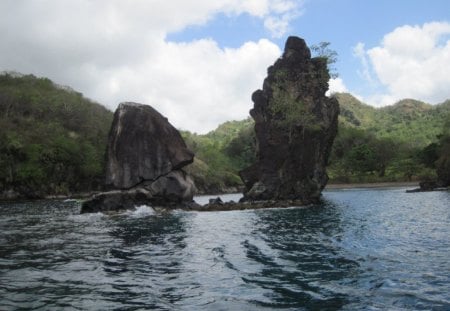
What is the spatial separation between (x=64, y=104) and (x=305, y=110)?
8015 cm

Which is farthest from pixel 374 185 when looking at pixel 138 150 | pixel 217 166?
pixel 138 150

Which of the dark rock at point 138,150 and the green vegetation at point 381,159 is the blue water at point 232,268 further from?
the green vegetation at point 381,159

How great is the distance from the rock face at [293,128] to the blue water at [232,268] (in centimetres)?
3450

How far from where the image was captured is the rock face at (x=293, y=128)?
7075cm

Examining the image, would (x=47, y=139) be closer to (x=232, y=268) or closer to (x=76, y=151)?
(x=76, y=151)

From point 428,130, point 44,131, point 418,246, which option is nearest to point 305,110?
point 418,246

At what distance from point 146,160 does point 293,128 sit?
25065 millimetres

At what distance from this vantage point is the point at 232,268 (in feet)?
67.1

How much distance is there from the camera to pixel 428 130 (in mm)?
191625

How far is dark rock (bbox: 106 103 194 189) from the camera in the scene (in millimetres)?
59669

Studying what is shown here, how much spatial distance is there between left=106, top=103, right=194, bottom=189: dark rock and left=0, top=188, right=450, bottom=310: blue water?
77.3ft

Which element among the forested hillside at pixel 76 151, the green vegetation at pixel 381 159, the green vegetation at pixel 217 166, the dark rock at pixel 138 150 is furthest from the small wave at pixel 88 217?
the green vegetation at pixel 381 159

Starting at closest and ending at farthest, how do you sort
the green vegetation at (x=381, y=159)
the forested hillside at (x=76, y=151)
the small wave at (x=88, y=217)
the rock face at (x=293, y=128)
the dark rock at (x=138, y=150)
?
the small wave at (x=88, y=217)
the dark rock at (x=138, y=150)
the rock face at (x=293, y=128)
the forested hillside at (x=76, y=151)
the green vegetation at (x=381, y=159)

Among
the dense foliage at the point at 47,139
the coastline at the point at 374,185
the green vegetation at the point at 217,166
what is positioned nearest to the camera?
the dense foliage at the point at 47,139
